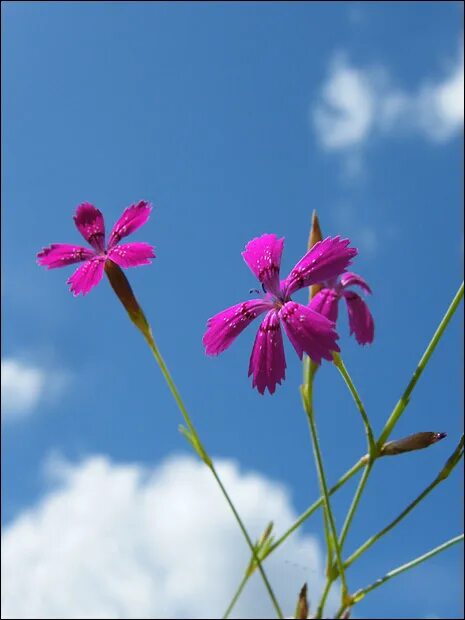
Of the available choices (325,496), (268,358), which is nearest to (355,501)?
(325,496)

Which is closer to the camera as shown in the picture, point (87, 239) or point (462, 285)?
point (462, 285)

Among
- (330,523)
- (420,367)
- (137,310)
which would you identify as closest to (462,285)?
(420,367)

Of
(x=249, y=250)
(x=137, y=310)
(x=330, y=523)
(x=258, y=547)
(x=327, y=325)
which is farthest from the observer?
(x=258, y=547)

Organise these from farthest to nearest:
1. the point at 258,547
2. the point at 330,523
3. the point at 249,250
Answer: the point at 258,547 → the point at 330,523 → the point at 249,250

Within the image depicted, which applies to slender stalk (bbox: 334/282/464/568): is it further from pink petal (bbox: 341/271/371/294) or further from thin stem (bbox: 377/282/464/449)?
pink petal (bbox: 341/271/371/294)

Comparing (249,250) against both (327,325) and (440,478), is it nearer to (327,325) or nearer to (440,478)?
(327,325)

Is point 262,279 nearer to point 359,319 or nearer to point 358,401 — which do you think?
point 358,401
